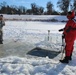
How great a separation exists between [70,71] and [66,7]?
4966 centimetres

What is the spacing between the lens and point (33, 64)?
5809 millimetres

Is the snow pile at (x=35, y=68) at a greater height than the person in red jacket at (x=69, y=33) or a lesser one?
lesser

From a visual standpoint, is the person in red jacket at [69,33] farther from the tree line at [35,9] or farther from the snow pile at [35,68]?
the tree line at [35,9]

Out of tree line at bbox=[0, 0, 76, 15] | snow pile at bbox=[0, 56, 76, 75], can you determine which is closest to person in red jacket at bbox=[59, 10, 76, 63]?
snow pile at bbox=[0, 56, 76, 75]

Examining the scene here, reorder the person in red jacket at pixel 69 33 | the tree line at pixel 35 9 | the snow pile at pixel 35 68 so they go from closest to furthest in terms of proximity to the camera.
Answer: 1. the snow pile at pixel 35 68
2. the person in red jacket at pixel 69 33
3. the tree line at pixel 35 9

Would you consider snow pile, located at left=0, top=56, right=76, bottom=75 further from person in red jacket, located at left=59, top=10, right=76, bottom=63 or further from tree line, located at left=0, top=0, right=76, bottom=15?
tree line, located at left=0, top=0, right=76, bottom=15

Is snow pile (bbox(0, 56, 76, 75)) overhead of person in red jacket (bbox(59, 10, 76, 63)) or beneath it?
beneath

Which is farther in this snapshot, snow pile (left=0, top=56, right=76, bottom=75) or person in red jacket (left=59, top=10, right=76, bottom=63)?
person in red jacket (left=59, top=10, right=76, bottom=63)

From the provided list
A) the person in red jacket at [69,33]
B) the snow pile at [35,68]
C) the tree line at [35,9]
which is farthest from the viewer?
the tree line at [35,9]

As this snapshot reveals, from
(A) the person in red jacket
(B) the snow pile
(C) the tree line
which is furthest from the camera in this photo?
(C) the tree line

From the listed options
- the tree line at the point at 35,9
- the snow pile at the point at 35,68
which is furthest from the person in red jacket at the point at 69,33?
the tree line at the point at 35,9

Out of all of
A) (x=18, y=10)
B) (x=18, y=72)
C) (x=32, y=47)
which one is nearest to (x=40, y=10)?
(x=18, y=10)

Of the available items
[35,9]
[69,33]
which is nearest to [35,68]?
[69,33]

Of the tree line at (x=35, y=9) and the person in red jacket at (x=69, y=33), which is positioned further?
the tree line at (x=35, y=9)
